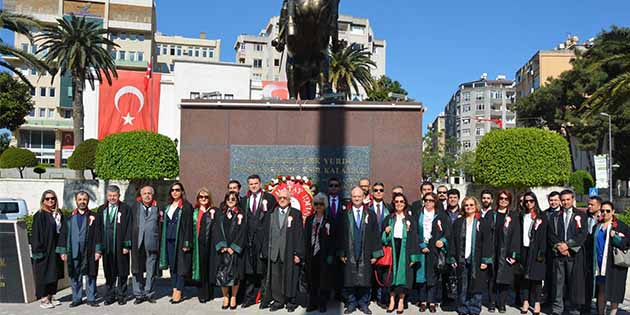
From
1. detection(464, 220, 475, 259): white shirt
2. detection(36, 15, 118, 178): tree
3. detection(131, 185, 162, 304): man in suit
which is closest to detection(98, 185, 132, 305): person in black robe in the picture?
detection(131, 185, 162, 304): man in suit

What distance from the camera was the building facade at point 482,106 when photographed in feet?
295

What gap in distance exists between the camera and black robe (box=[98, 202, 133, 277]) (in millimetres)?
7492

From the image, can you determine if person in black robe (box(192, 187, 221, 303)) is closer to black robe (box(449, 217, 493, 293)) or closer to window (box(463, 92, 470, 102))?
black robe (box(449, 217, 493, 293))

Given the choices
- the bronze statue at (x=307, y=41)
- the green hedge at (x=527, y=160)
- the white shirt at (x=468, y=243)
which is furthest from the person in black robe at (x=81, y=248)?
the green hedge at (x=527, y=160)

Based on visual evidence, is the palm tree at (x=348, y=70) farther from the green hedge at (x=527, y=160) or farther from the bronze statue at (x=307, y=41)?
the bronze statue at (x=307, y=41)

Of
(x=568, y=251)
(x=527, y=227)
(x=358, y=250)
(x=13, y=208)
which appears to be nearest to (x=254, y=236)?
(x=358, y=250)

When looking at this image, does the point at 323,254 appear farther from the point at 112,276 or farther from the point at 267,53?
the point at 267,53

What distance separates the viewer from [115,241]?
24.7 ft

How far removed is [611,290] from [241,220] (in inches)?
198

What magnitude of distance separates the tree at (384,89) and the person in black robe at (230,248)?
3343cm

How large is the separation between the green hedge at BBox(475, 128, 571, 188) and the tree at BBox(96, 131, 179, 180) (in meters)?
14.0

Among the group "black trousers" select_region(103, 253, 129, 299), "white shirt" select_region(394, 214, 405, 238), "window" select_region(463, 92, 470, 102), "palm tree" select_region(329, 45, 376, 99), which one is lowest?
"black trousers" select_region(103, 253, 129, 299)

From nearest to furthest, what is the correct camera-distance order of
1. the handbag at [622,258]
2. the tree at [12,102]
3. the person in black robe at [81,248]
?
the handbag at [622,258] → the person in black robe at [81,248] → the tree at [12,102]

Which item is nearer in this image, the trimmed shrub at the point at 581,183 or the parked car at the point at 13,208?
the parked car at the point at 13,208
